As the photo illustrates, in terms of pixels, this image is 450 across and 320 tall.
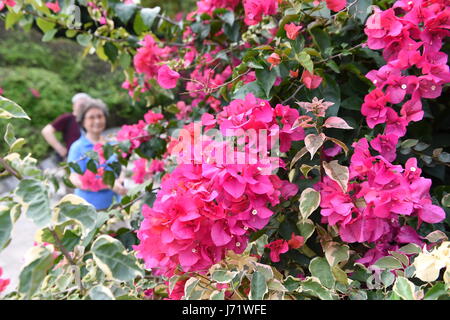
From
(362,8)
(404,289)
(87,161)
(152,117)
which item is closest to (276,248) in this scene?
(404,289)

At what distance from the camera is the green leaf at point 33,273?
500 millimetres

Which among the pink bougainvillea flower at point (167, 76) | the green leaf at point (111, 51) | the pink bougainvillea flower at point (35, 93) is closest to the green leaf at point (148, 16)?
the green leaf at point (111, 51)

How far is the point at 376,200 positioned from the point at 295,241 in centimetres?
18

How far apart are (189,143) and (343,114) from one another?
0.36 metres

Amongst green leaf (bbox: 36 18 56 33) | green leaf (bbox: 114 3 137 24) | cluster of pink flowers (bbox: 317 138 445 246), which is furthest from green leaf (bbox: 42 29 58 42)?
cluster of pink flowers (bbox: 317 138 445 246)

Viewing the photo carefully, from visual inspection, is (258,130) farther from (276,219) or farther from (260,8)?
(260,8)

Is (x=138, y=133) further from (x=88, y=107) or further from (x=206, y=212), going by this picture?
(x=88, y=107)

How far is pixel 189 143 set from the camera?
0.75m

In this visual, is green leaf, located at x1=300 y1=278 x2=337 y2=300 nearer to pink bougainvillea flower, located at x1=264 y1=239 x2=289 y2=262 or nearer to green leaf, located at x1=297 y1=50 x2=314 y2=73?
pink bougainvillea flower, located at x1=264 y1=239 x2=289 y2=262

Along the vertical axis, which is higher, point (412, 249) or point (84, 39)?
point (84, 39)

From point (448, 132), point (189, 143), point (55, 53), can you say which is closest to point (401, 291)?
point (189, 143)

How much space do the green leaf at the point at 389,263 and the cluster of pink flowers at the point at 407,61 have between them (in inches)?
8.0

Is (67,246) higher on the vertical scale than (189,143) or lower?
lower

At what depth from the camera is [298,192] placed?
79cm
